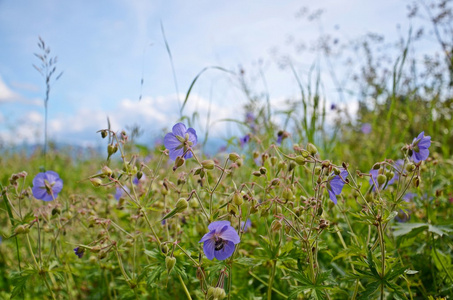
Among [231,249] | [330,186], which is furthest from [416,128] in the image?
[231,249]

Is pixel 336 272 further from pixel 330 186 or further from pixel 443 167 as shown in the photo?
pixel 443 167

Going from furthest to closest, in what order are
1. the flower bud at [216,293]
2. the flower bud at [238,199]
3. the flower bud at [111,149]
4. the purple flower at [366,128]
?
1. the purple flower at [366,128]
2. the flower bud at [111,149]
3. the flower bud at [238,199]
4. the flower bud at [216,293]

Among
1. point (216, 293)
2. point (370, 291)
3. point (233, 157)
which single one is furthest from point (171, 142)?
point (370, 291)

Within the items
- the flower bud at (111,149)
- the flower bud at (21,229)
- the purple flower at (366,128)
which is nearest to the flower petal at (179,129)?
the flower bud at (111,149)

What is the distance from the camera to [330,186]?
1.31 metres

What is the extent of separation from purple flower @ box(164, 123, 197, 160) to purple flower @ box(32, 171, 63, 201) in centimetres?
72

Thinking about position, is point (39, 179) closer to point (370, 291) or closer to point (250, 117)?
point (370, 291)

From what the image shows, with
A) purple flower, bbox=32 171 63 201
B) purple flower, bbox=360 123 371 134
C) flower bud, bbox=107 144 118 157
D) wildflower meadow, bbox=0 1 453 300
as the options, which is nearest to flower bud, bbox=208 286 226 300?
wildflower meadow, bbox=0 1 453 300

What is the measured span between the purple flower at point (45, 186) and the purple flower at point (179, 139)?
2.35ft

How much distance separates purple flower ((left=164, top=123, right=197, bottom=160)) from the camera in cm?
132

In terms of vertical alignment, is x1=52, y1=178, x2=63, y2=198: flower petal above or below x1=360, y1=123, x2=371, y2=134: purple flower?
above

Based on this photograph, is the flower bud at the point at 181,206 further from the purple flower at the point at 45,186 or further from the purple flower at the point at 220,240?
the purple flower at the point at 45,186

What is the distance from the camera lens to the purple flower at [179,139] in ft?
4.33

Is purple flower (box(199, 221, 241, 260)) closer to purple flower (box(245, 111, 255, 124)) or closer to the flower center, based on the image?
the flower center
